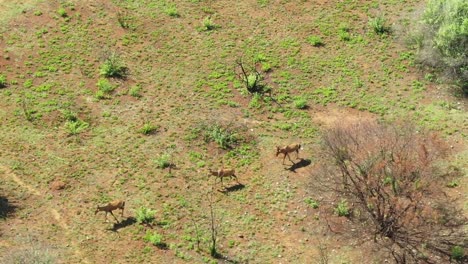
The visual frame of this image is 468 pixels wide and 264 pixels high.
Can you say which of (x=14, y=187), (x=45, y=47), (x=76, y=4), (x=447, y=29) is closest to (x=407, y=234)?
(x=447, y=29)

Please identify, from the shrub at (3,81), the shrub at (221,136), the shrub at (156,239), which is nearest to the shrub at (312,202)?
the shrub at (221,136)

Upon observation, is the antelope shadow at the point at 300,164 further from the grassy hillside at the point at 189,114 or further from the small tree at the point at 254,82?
the small tree at the point at 254,82

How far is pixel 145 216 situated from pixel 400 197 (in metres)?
12.0

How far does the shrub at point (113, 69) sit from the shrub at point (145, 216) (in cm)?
1306

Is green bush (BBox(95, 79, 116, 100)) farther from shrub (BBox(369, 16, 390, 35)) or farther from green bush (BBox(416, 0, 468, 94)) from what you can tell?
green bush (BBox(416, 0, 468, 94))

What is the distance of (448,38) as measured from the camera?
3631 cm

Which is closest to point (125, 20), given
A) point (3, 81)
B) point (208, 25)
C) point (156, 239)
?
point (208, 25)

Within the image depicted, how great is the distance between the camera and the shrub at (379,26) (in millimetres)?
41812

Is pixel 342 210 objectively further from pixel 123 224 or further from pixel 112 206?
pixel 112 206

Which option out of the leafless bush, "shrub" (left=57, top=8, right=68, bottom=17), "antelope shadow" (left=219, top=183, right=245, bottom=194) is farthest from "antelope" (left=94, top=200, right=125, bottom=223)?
"shrub" (left=57, top=8, right=68, bottom=17)

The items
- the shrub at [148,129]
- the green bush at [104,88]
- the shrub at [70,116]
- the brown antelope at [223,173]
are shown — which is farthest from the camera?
the green bush at [104,88]

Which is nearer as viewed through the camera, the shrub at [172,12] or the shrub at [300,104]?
the shrub at [300,104]

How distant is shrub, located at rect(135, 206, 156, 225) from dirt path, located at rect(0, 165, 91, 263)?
123 inches

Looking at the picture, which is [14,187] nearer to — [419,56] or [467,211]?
[467,211]
